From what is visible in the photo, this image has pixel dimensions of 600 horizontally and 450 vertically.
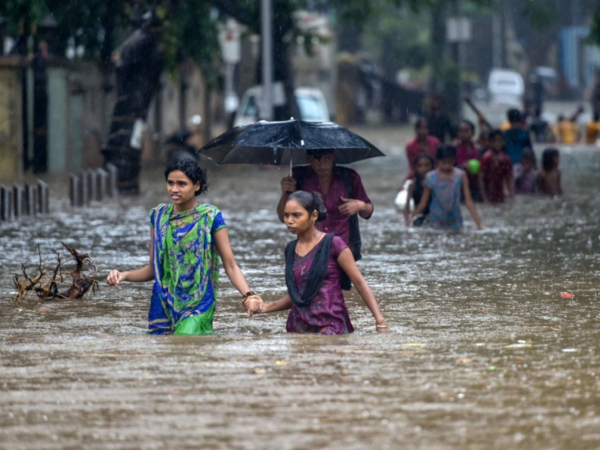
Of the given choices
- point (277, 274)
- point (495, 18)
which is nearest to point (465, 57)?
point (495, 18)

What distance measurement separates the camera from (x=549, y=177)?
19156mm

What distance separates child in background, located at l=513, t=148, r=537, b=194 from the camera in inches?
762

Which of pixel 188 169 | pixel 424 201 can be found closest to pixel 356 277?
pixel 188 169

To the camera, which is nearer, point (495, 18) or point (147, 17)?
point (147, 17)

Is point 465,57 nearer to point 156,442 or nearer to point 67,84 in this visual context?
point 67,84

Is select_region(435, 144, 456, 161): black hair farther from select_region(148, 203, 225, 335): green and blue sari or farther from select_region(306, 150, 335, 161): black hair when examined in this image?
select_region(148, 203, 225, 335): green and blue sari

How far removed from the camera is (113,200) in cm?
1936

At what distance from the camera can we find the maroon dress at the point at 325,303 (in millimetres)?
7031

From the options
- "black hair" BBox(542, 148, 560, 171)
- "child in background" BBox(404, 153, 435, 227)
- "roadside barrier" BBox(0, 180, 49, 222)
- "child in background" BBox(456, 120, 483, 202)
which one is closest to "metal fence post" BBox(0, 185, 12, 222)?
"roadside barrier" BBox(0, 180, 49, 222)

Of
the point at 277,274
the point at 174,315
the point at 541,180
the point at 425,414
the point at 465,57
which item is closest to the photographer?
the point at 425,414

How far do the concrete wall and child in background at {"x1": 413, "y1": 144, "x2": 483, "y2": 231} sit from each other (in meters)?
8.40

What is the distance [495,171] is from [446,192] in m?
4.10

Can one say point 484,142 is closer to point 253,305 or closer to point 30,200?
point 30,200

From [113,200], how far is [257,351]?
13036 mm
